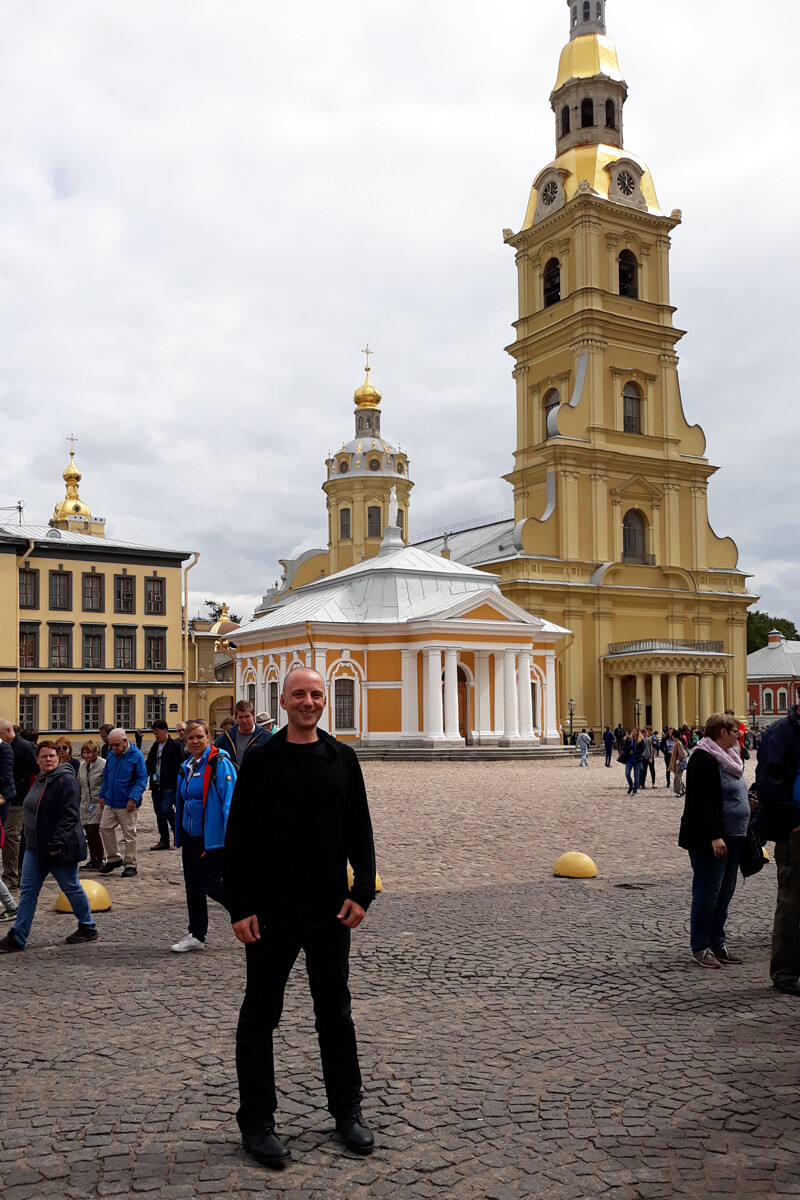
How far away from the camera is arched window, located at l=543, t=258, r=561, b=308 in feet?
178

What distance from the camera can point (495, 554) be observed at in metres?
52.0

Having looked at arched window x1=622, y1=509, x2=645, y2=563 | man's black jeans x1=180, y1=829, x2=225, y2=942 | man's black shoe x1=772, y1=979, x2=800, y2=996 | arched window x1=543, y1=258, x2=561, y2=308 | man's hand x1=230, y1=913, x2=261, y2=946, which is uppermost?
arched window x1=543, y1=258, x2=561, y2=308

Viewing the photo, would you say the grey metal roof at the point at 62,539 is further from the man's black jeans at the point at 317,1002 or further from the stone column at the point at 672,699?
the man's black jeans at the point at 317,1002

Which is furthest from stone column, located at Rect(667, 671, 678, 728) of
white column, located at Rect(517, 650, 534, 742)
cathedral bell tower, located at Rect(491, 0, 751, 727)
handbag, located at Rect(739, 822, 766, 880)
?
handbag, located at Rect(739, 822, 766, 880)

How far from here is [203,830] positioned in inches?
324

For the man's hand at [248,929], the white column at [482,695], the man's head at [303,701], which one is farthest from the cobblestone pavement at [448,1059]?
the white column at [482,695]

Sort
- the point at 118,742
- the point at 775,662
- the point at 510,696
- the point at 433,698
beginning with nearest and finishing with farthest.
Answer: the point at 118,742
the point at 433,698
the point at 510,696
the point at 775,662

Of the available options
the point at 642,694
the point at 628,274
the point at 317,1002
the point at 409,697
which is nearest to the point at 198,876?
the point at 317,1002

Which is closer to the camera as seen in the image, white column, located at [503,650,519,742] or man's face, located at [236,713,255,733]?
man's face, located at [236,713,255,733]

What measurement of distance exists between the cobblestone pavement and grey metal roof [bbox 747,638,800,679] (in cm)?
7423

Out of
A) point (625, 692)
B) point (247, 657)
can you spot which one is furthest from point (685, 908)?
point (625, 692)

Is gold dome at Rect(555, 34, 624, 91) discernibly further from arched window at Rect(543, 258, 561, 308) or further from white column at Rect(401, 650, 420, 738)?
white column at Rect(401, 650, 420, 738)

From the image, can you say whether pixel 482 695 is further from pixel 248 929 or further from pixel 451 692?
pixel 248 929

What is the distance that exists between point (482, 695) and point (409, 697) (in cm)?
274
